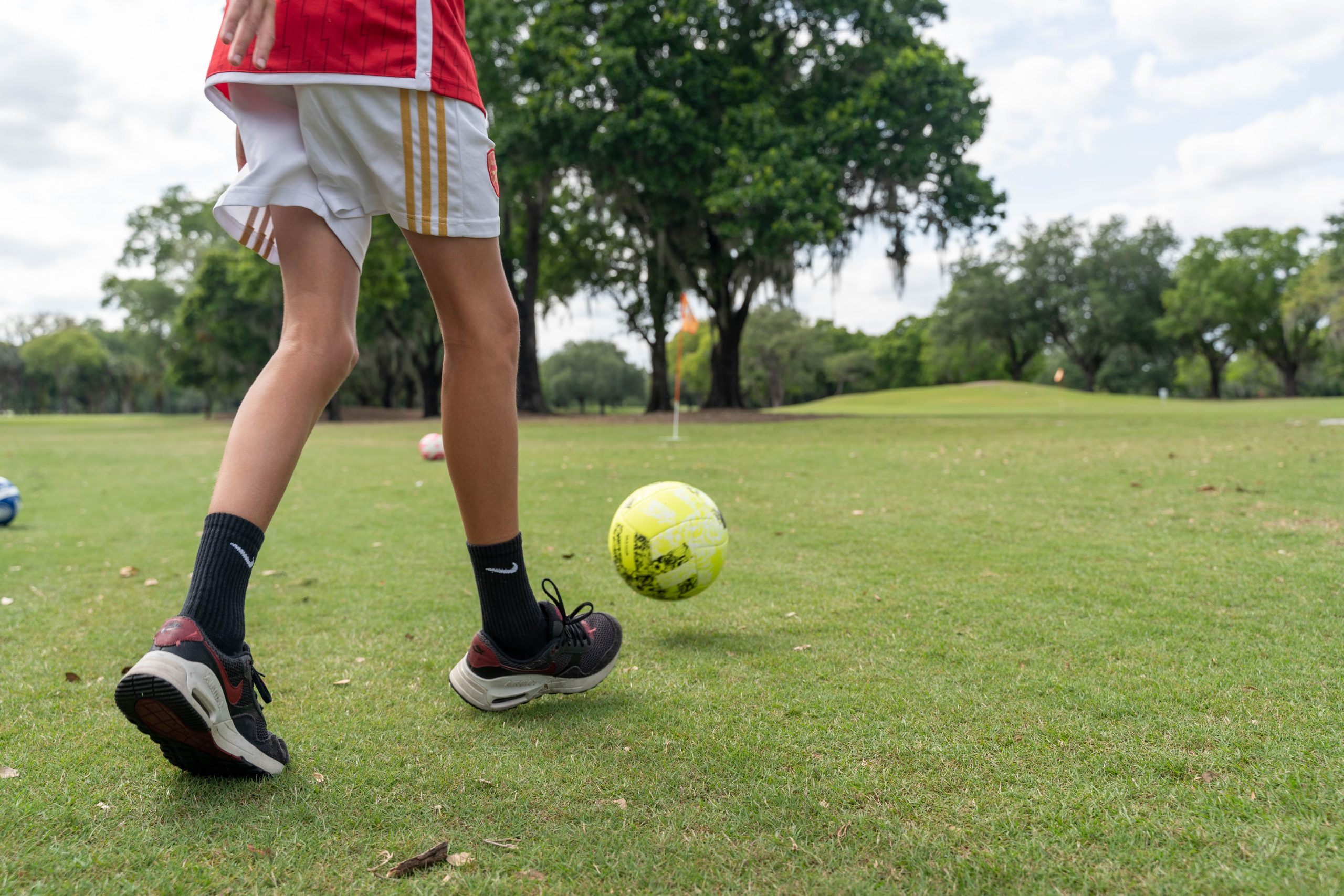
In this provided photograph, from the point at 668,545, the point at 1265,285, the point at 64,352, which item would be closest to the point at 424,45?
the point at 668,545

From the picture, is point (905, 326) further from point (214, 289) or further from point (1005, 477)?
point (1005, 477)

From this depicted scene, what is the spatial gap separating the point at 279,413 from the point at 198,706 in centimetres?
61

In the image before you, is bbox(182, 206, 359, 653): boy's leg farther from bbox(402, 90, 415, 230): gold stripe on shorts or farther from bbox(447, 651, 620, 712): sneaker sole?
bbox(447, 651, 620, 712): sneaker sole

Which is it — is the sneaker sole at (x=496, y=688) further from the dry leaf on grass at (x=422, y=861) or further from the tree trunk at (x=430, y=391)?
the tree trunk at (x=430, y=391)

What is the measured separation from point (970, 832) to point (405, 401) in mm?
61533

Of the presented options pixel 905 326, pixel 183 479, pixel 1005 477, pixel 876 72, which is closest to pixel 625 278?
pixel 876 72

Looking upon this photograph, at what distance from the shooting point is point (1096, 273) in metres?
54.1

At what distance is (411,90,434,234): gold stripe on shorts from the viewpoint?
1.84 metres

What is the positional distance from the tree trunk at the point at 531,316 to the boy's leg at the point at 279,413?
73.1 feet

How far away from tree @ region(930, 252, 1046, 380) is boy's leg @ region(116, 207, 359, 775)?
56.4 meters

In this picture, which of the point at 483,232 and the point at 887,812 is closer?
the point at 887,812

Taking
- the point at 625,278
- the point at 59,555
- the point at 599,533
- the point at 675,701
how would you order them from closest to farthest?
the point at 675,701 → the point at 59,555 → the point at 599,533 → the point at 625,278

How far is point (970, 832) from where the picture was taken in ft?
4.81

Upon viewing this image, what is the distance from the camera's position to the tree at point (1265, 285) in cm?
4862
